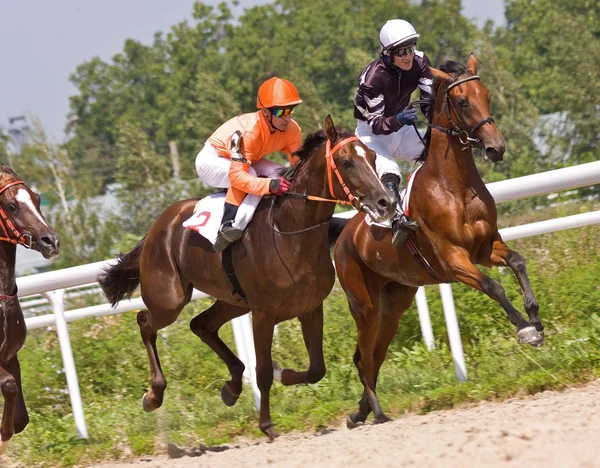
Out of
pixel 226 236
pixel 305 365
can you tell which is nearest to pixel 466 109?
pixel 226 236

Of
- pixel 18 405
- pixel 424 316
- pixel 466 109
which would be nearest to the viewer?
pixel 466 109

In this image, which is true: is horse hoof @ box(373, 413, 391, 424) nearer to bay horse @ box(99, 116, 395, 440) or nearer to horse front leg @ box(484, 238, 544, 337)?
bay horse @ box(99, 116, 395, 440)

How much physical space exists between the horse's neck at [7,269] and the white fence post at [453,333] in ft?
9.49

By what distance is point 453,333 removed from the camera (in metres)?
6.79

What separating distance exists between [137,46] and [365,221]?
77489 mm

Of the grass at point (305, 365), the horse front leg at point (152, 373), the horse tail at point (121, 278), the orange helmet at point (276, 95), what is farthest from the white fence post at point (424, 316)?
the horse tail at point (121, 278)

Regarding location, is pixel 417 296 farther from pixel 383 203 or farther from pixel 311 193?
pixel 383 203

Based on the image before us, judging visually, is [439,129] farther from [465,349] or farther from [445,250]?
[465,349]

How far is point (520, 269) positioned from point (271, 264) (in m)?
1.57

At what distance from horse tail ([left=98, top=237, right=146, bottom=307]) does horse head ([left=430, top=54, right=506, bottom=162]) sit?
8.80 feet

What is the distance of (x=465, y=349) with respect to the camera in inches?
287

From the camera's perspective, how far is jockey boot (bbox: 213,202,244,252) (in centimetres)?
648

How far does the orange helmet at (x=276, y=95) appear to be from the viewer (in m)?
6.27

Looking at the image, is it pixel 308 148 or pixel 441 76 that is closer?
pixel 441 76
